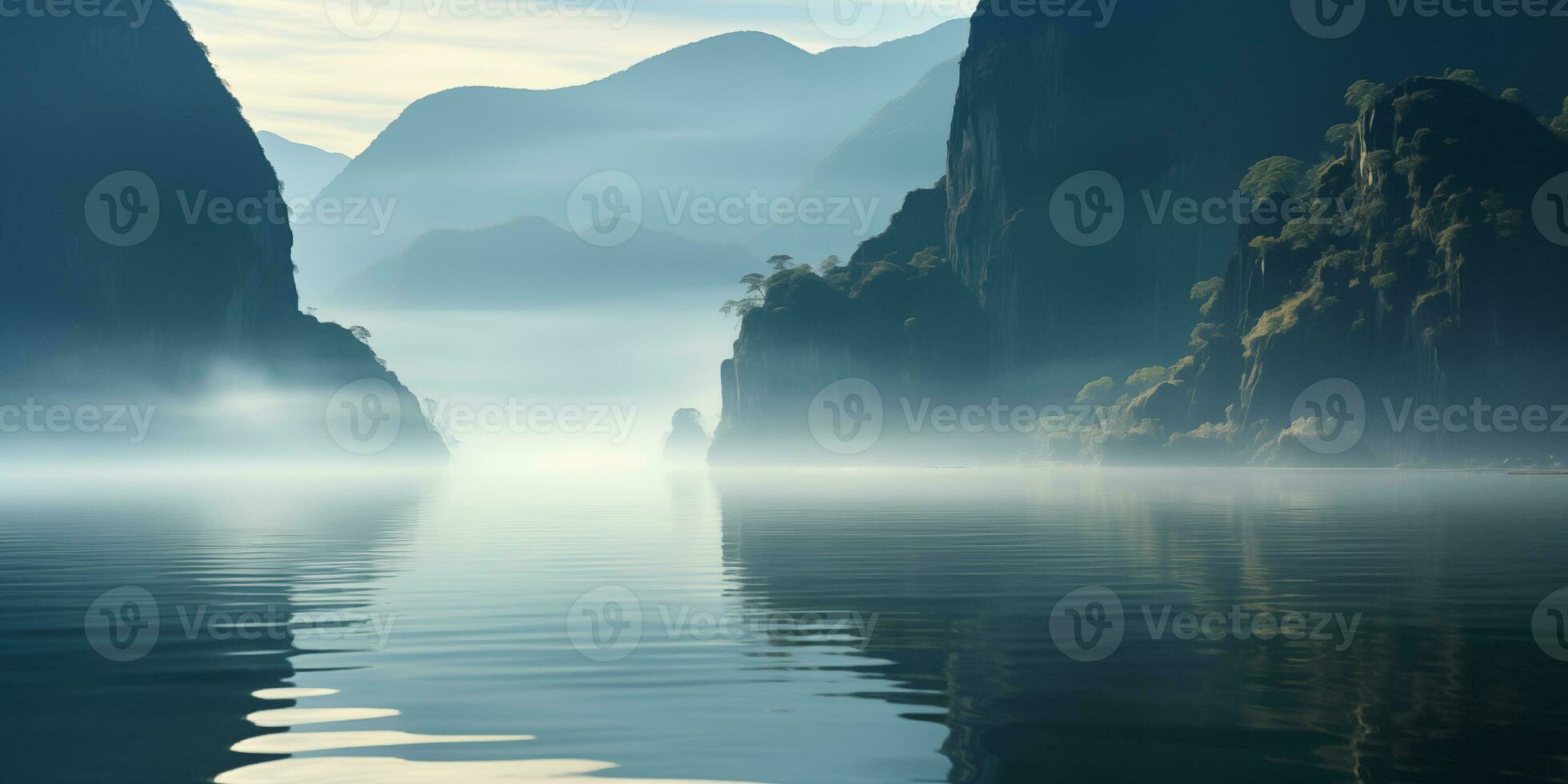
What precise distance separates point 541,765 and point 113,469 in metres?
204

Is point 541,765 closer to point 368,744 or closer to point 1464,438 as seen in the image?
point 368,744
